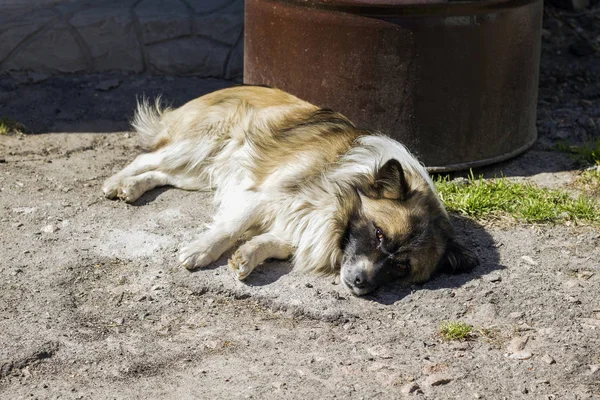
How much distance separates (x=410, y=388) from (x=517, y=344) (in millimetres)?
690

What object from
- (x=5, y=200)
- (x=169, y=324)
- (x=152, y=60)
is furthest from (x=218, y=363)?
(x=152, y=60)

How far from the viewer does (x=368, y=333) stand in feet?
13.8

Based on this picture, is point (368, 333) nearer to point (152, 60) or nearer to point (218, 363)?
point (218, 363)

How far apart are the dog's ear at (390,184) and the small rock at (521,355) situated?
3.28 ft

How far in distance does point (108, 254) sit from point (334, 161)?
4.56 ft

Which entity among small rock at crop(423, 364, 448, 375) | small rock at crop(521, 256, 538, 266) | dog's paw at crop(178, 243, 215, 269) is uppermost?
dog's paw at crop(178, 243, 215, 269)

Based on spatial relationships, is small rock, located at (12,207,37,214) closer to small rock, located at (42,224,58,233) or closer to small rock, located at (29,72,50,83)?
small rock, located at (42,224,58,233)

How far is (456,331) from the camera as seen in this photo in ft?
13.6

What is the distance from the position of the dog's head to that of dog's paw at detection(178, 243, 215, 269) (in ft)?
2.49

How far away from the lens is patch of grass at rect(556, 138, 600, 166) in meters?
6.20

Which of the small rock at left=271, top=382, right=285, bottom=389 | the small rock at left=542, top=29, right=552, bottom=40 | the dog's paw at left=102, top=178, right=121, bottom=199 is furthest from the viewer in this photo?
the small rock at left=542, top=29, right=552, bottom=40

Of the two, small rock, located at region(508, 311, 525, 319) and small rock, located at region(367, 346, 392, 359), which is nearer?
small rock, located at region(367, 346, 392, 359)

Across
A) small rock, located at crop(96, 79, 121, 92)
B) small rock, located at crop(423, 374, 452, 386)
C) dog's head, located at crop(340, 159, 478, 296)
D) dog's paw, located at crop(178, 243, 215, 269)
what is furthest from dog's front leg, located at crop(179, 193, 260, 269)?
small rock, located at crop(96, 79, 121, 92)

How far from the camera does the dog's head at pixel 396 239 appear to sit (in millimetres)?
4359
